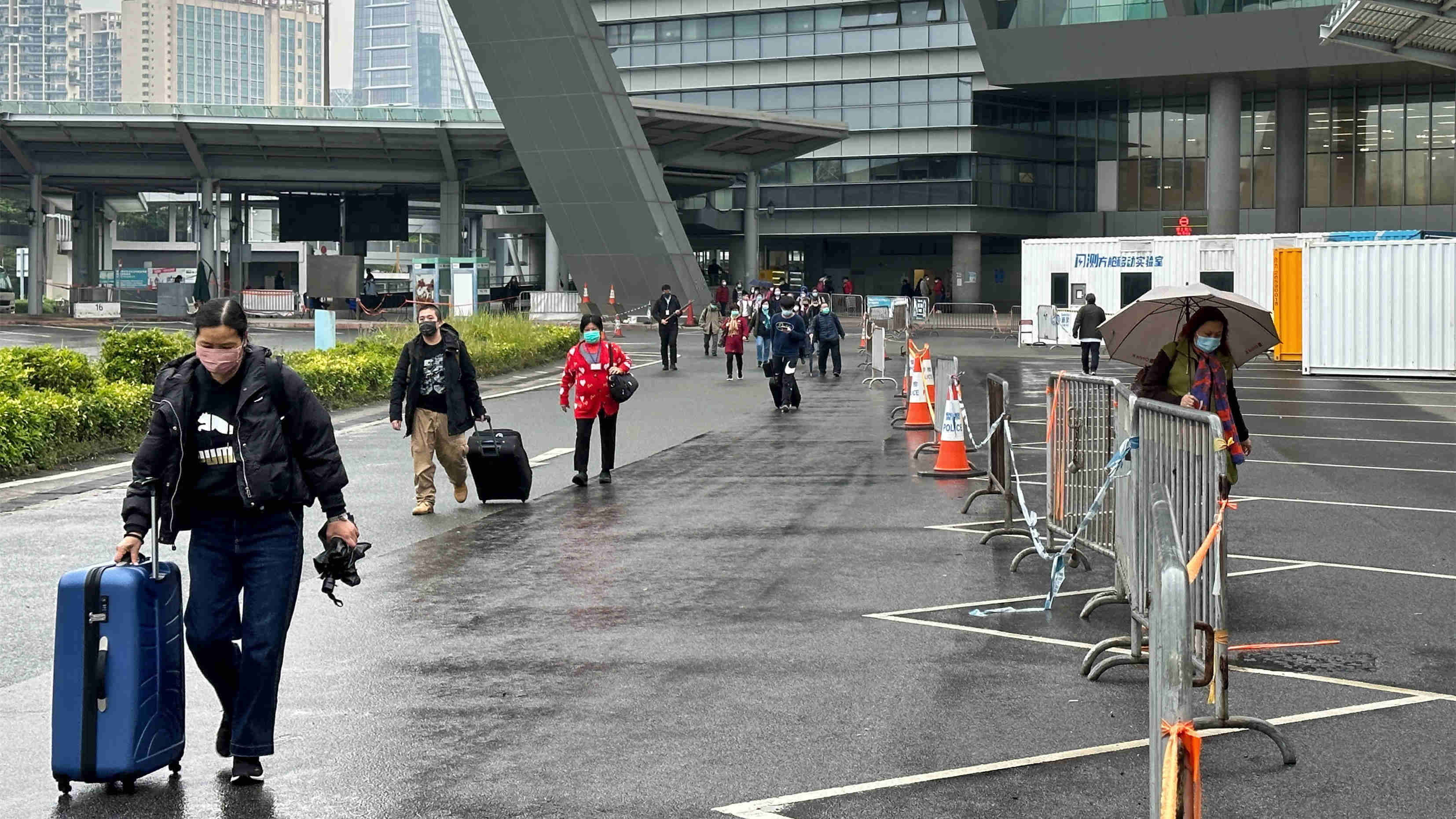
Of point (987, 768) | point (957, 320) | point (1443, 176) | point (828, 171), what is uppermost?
point (828, 171)

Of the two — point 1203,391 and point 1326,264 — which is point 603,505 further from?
point 1326,264

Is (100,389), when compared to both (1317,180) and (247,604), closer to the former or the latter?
(247,604)

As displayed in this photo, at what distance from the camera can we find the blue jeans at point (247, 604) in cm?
616

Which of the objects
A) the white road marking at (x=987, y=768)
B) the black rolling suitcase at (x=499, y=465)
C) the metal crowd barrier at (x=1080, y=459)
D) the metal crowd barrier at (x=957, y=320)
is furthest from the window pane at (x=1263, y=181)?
the white road marking at (x=987, y=768)

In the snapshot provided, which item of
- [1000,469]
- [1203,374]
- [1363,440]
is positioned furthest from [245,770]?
[1363,440]

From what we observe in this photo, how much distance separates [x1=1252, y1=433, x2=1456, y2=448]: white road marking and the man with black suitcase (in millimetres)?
7803

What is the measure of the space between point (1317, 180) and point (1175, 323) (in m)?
60.3

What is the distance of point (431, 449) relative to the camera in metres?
13.7

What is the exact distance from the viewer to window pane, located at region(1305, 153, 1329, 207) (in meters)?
67.7

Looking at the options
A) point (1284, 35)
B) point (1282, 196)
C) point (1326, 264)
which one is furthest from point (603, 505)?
point (1282, 196)

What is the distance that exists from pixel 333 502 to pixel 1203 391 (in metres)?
6.24

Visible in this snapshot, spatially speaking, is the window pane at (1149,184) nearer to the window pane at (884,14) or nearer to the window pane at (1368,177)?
the window pane at (1368,177)

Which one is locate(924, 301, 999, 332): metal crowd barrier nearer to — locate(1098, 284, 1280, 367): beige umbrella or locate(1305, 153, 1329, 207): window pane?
locate(1305, 153, 1329, 207): window pane

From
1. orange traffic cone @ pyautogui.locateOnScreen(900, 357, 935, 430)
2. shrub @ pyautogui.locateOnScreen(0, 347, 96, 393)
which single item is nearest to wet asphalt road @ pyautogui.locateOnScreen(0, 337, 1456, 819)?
shrub @ pyautogui.locateOnScreen(0, 347, 96, 393)
